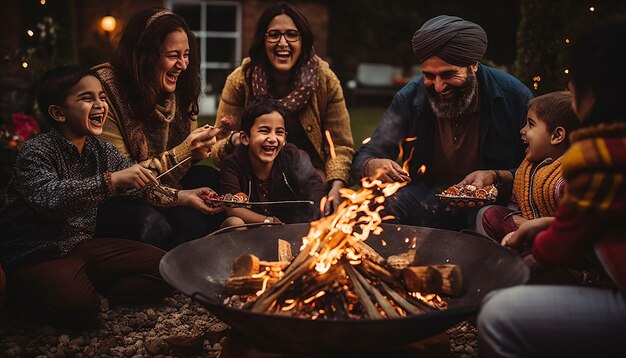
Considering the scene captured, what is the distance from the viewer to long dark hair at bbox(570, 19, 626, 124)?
2.32m

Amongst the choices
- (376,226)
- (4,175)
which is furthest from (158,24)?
(4,175)

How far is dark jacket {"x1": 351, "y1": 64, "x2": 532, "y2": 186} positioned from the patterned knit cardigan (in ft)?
1.85

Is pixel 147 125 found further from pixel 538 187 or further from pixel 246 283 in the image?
pixel 538 187

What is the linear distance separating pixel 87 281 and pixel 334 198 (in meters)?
1.79

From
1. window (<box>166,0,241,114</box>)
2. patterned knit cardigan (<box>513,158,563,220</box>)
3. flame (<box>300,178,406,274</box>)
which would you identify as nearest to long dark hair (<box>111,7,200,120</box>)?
flame (<box>300,178,406,274</box>)

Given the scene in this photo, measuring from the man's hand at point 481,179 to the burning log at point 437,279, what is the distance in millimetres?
1115

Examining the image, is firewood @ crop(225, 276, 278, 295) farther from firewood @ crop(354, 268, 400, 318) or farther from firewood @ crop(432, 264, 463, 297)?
firewood @ crop(432, 264, 463, 297)

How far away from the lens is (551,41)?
6949 mm

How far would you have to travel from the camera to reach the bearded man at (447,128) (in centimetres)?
431

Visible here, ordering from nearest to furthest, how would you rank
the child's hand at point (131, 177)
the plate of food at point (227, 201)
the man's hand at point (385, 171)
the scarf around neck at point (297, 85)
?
the child's hand at point (131, 177), the plate of food at point (227, 201), the man's hand at point (385, 171), the scarf around neck at point (297, 85)

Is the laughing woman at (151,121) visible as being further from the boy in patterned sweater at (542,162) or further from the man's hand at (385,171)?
the boy in patterned sweater at (542,162)

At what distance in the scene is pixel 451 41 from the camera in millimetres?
4238

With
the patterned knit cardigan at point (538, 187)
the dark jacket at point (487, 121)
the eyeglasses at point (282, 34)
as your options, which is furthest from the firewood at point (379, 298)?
the eyeglasses at point (282, 34)

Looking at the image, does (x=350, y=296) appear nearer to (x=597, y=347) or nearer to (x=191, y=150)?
(x=597, y=347)
